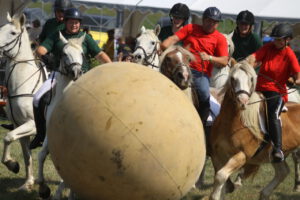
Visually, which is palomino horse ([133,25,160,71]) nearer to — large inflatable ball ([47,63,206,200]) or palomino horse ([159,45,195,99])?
palomino horse ([159,45,195,99])

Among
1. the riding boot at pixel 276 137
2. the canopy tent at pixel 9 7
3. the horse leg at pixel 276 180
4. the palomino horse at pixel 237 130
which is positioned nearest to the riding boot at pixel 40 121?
the palomino horse at pixel 237 130

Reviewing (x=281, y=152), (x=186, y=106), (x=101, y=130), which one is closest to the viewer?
(x=101, y=130)

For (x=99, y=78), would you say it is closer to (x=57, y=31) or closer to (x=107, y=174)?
(x=107, y=174)

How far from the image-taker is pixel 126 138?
5379 millimetres

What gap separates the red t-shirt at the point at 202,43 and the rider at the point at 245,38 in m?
2.35

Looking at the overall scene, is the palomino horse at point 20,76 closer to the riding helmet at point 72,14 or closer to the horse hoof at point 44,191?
the horse hoof at point 44,191

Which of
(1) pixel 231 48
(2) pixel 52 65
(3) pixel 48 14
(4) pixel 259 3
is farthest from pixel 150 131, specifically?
(3) pixel 48 14

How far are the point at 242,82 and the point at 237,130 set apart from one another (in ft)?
2.28

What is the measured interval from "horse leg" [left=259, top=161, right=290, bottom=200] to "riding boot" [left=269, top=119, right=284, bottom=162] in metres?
0.71

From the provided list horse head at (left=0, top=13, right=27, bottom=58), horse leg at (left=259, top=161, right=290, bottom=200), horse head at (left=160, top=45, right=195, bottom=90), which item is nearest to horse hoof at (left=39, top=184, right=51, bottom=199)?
horse head at (left=160, top=45, right=195, bottom=90)

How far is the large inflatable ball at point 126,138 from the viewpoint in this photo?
5.39 metres

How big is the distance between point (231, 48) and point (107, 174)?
5.68 m

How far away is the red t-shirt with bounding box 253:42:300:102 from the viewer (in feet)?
26.6

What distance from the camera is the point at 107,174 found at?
546 cm
